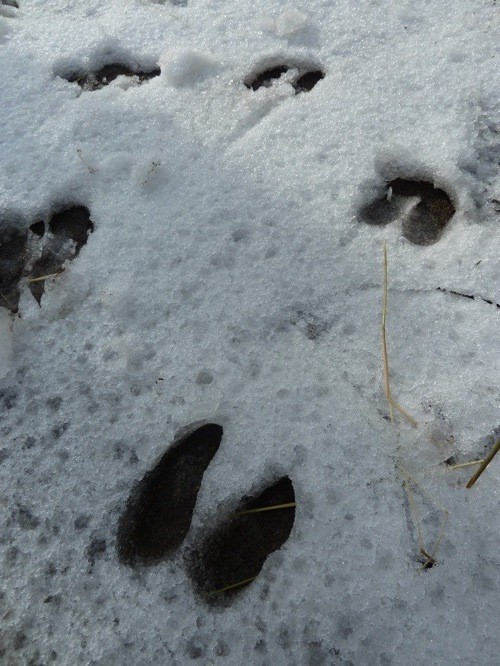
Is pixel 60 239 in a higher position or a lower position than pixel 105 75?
lower

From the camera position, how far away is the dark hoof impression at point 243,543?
56.2 inches

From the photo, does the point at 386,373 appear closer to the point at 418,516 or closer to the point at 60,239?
the point at 418,516

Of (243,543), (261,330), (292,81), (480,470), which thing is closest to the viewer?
(480,470)

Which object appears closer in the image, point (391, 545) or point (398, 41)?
point (391, 545)

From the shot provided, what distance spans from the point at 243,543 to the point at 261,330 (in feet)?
2.02

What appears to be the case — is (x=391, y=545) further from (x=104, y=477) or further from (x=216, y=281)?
(x=216, y=281)

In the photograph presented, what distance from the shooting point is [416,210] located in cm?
192

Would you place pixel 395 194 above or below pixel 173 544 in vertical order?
above

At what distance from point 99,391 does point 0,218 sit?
83 cm

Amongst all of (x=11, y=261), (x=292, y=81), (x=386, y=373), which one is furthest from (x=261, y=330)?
(x=292, y=81)

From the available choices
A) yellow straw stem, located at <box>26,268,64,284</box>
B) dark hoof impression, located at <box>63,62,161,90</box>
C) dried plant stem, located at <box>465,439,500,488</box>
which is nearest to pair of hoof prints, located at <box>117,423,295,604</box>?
dried plant stem, located at <box>465,439,500,488</box>

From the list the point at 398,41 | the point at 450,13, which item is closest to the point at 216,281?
the point at 398,41

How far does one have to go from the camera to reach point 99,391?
1.71 meters

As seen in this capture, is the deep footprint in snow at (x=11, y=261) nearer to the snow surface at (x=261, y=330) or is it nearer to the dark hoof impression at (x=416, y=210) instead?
the snow surface at (x=261, y=330)
